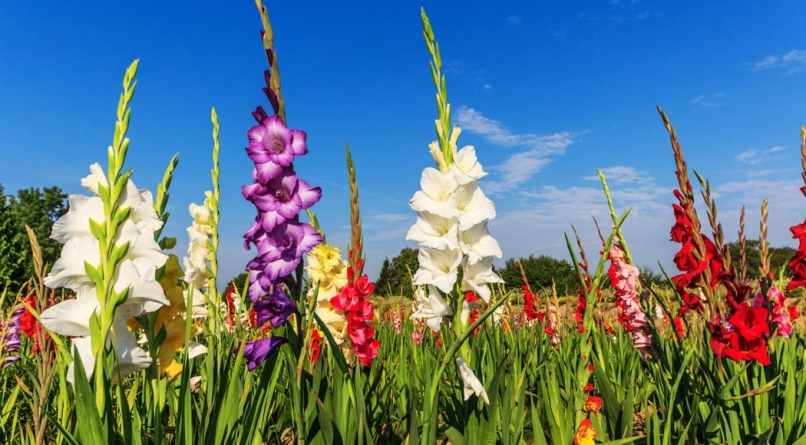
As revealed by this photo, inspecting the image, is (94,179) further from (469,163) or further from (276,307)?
(469,163)

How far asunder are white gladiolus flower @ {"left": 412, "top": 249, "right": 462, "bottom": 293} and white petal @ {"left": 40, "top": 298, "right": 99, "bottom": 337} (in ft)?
3.63

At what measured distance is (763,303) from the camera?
263 centimetres

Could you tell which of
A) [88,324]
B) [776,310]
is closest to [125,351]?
[88,324]

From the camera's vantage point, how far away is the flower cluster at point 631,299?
10.4 ft

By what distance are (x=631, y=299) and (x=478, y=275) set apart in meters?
2.26

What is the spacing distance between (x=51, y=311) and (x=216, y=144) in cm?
208

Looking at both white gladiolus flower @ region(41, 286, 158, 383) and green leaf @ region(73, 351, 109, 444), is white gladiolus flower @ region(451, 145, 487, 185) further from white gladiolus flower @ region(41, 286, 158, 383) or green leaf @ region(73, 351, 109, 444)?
green leaf @ region(73, 351, 109, 444)

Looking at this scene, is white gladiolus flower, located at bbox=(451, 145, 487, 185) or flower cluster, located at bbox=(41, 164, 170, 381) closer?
flower cluster, located at bbox=(41, 164, 170, 381)

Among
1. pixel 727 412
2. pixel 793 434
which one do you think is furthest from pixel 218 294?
pixel 793 434

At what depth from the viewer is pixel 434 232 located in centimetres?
212

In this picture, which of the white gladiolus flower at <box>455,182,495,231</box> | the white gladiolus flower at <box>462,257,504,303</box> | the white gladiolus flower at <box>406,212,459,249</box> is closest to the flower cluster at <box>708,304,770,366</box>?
the white gladiolus flower at <box>462,257,504,303</box>

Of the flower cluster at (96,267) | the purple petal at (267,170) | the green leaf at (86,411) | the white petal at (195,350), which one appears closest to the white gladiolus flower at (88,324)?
the flower cluster at (96,267)

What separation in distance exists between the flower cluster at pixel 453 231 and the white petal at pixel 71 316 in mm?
1122

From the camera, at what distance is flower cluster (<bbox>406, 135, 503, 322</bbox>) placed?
2.01m
